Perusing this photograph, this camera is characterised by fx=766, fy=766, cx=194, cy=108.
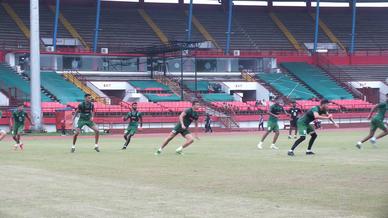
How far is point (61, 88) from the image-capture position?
199 feet

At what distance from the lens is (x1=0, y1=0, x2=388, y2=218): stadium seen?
12.6m

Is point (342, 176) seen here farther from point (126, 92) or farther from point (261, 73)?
point (261, 73)

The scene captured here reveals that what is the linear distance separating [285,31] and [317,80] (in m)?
7.98

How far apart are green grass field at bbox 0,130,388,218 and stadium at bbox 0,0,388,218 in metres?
0.04

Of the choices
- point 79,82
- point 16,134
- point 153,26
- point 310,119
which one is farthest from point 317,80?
point 310,119

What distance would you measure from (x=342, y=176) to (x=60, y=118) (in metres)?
37.9

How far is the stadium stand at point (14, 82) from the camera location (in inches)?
2258

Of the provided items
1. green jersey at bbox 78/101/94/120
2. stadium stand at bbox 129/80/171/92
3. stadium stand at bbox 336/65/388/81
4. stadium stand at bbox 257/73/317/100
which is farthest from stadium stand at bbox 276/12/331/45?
green jersey at bbox 78/101/94/120

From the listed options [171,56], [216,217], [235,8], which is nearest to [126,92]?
[171,56]

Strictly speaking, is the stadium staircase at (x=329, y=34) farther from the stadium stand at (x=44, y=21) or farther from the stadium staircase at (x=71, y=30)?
the stadium stand at (x=44, y=21)

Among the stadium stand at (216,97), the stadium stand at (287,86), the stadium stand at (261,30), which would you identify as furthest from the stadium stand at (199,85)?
the stadium stand at (261,30)

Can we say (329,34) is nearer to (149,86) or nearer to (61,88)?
(149,86)

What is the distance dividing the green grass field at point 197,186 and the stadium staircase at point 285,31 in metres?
56.2

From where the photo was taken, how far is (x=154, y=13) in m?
77.0
